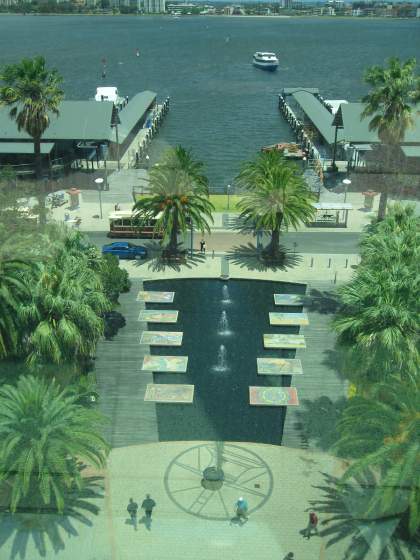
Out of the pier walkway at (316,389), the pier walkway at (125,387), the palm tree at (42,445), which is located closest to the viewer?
the palm tree at (42,445)

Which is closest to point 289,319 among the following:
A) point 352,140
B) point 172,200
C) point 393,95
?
point 172,200

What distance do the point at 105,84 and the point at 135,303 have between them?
98.2 metres

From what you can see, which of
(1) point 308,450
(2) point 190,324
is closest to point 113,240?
(2) point 190,324

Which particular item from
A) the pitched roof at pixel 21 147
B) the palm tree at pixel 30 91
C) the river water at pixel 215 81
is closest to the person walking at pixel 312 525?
the palm tree at pixel 30 91

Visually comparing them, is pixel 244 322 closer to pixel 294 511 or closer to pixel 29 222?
pixel 29 222

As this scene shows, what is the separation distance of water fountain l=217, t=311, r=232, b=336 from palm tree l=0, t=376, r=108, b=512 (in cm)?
1287

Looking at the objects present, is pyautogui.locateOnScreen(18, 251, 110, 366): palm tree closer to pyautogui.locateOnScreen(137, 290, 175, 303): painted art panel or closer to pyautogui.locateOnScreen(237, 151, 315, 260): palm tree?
pyautogui.locateOnScreen(137, 290, 175, 303): painted art panel

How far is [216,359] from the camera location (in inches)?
1159

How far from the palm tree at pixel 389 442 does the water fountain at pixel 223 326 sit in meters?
11.9

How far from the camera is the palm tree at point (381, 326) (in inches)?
877

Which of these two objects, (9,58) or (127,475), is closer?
(127,475)

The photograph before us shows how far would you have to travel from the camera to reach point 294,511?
705 inches

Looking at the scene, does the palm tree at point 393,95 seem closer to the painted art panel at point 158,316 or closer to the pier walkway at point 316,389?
the pier walkway at point 316,389

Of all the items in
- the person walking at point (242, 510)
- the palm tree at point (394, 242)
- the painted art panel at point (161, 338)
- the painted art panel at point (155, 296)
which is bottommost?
the painted art panel at point (155, 296)
